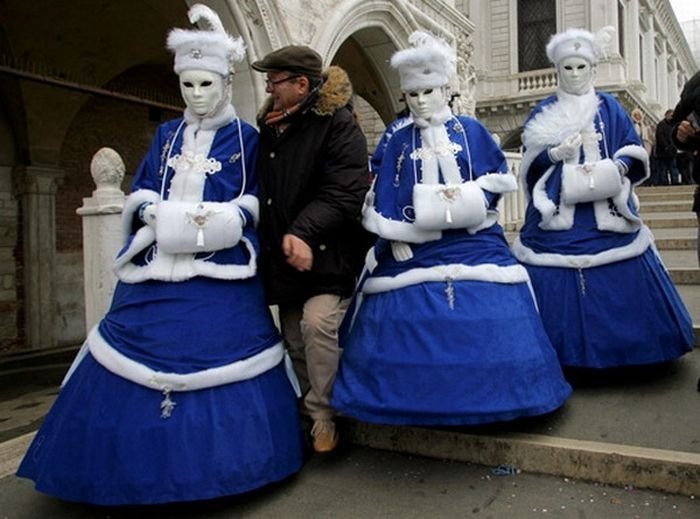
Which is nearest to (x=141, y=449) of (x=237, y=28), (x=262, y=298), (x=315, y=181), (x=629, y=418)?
(x=262, y=298)

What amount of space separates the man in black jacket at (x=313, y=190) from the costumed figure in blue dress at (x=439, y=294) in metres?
0.16

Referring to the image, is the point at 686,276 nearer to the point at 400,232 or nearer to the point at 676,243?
the point at 676,243

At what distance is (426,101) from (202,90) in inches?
39.5

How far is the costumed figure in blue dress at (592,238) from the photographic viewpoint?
312cm

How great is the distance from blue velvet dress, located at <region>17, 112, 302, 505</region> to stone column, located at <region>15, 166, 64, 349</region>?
8172mm

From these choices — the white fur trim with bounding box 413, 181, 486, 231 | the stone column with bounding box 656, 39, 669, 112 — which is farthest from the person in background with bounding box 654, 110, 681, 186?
the stone column with bounding box 656, 39, 669, 112

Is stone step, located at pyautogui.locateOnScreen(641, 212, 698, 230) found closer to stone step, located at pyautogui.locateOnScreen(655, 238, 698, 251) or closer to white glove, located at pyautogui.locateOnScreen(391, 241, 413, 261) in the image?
stone step, located at pyautogui.locateOnScreen(655, 238, 698, 251)

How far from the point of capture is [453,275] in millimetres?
2625

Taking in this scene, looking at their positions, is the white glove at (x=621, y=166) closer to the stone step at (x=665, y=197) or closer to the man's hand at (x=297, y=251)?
the man's hand at (x=297, y=251)

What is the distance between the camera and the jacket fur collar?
106 inches

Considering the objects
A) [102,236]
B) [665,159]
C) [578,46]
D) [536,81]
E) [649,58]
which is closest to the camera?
[578,46]

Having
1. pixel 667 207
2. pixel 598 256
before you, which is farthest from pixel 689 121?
pixel 667 207

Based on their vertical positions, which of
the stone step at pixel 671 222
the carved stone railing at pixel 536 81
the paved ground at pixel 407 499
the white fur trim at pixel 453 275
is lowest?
the paved ground at pixel 407 499

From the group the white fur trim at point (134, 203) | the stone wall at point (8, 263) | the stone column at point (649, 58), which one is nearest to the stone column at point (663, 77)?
→ the stone column at point (649, 58)
